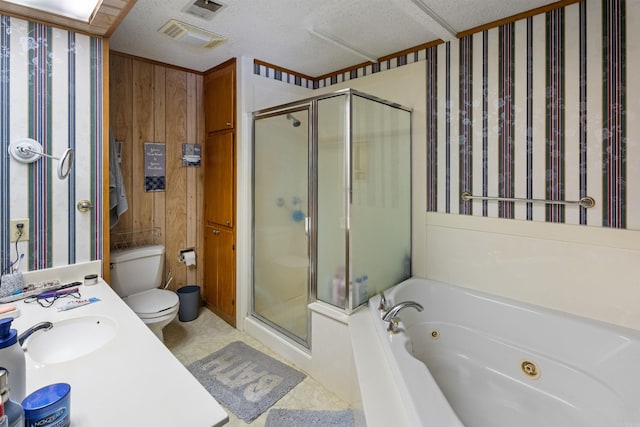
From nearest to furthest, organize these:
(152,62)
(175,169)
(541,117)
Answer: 1. (541,117)
2. (152,62)
3. (175,169)

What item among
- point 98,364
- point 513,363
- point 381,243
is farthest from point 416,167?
point 98,364

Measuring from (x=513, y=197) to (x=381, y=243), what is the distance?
87cm

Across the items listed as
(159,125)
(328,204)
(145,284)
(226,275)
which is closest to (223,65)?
(159,125)

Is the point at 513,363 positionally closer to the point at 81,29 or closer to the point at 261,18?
the point at 261,18

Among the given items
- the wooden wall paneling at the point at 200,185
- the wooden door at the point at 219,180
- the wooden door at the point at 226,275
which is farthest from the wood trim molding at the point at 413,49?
the wooden door at the point at 226,275

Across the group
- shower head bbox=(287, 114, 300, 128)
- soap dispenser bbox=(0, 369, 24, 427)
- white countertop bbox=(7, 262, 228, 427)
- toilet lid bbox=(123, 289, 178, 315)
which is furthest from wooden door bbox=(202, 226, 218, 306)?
soap dispenser bbox=(0, 369, 24, 427)

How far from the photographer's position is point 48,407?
0.71 meters

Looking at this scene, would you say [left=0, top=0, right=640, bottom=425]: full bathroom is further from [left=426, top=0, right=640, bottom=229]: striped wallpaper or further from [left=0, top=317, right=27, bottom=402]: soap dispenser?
[left=0, top=317, right=27, bottom=402]: soap dispenser

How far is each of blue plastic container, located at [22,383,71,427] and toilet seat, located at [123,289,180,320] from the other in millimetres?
1671

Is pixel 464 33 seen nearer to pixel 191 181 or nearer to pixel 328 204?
pixel 328 204

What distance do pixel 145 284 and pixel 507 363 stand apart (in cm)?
269

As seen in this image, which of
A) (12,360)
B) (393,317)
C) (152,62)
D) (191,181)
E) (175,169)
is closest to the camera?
(12,360)

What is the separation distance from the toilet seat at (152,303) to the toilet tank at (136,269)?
0.08 metres

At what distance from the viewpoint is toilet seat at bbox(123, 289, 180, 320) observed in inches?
91.7
